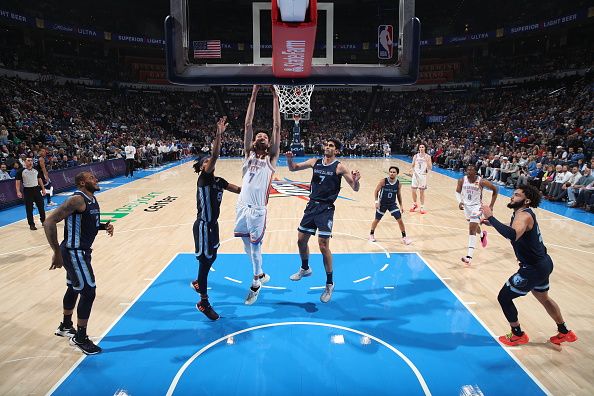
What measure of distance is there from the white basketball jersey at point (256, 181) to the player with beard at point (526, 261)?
2701 millimetres

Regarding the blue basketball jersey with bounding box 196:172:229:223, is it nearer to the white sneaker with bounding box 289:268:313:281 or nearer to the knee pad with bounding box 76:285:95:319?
the knee pad with bounding box 76:285:95:319

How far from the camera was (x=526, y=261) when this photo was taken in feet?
15.0

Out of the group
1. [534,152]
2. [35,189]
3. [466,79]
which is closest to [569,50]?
[466,79]

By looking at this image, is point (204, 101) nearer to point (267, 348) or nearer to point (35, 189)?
point (35, 189)

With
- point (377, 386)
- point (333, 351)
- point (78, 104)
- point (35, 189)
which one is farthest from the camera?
point (78, 104)

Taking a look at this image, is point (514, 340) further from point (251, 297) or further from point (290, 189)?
point (290, 189)

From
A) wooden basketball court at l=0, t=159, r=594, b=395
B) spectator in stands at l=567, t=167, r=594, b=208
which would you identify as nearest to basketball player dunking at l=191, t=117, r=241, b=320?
wooden basketball court at l=0, t=159, r=594, b=395

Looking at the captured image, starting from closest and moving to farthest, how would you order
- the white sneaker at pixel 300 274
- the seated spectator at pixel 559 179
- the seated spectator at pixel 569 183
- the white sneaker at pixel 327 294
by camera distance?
the white sneaker at pixel 327 294 < the white sneaker at pixel 300 274 < the seated spectator at pixel 569 183 < the seated spectator at pixel 559 179

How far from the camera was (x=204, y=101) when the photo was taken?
40656 mm

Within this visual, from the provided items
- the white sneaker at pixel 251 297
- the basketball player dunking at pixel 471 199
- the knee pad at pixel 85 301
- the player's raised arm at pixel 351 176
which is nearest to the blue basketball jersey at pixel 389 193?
the basketball player dunking at pixel 471 199

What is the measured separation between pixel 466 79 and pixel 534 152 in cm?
2354

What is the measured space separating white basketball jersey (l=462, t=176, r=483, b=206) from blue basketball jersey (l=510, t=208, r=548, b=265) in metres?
3.17

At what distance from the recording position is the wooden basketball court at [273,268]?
4.45 metres

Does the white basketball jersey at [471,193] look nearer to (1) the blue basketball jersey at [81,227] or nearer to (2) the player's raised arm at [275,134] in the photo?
(2) the player's raised arm at [275,134]
